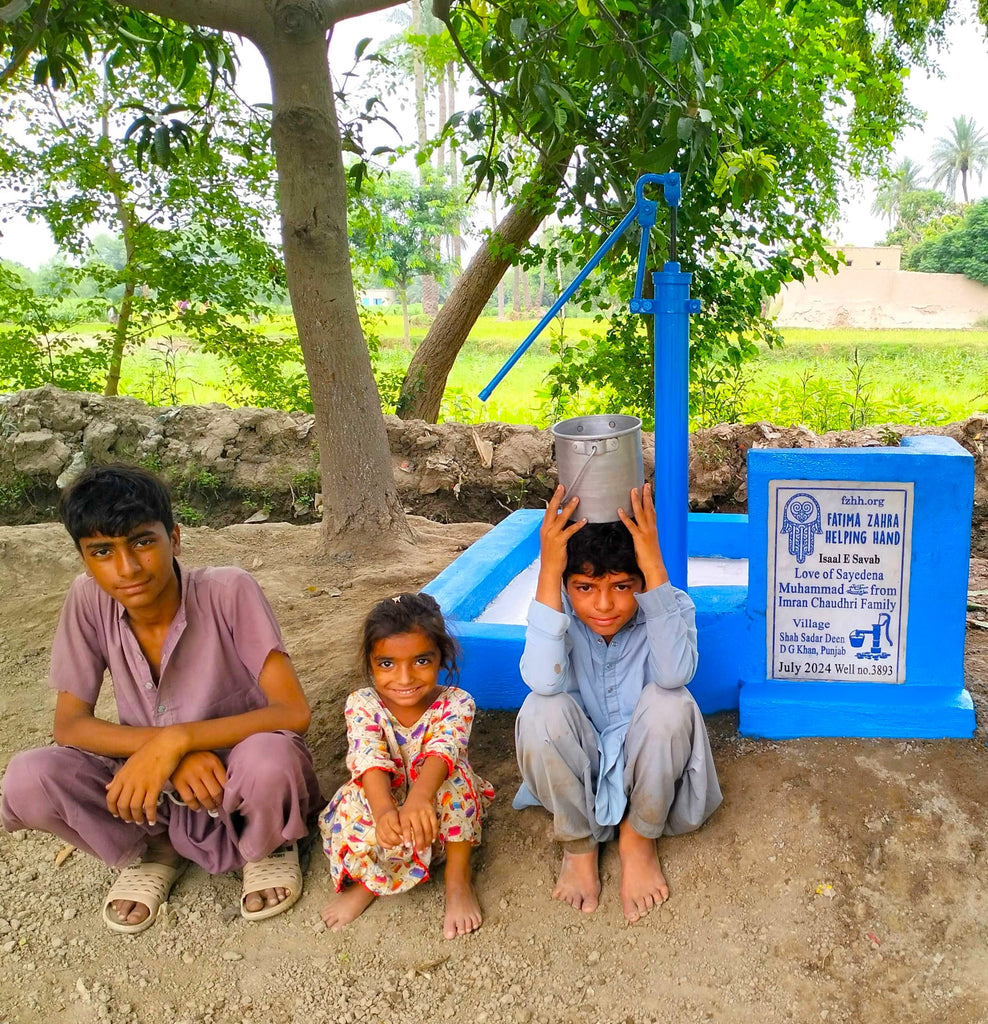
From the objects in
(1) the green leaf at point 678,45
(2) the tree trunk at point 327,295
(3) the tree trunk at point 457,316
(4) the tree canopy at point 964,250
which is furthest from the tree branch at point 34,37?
(4) the tree canopy at point 964,250

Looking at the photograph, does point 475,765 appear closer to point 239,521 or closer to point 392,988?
point 392,988

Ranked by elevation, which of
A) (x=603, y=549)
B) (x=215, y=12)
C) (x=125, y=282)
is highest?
(x=215, y=12)

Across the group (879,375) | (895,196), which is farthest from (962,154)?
(879,375)

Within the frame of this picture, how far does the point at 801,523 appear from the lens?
220 cm

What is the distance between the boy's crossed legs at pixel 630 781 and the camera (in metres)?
1.83

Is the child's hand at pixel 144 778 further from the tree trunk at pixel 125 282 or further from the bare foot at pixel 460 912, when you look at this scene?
the tree trunk at pixel 125 282

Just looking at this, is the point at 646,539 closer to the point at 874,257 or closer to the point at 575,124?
the point at 575,124

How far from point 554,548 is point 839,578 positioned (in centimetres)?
85

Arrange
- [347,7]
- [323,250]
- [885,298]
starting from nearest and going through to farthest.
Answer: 1. [347,7]
2. [323,250]
3. [885,298]

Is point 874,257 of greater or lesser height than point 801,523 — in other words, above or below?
above

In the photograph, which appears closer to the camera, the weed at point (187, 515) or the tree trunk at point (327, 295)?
the tree trunk at point (327, 295)

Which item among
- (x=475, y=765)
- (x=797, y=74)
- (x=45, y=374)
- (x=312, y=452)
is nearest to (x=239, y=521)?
(x=312, y=452)

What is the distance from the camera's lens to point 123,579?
1837 millimetres

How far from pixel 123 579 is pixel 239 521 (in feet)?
12.6
